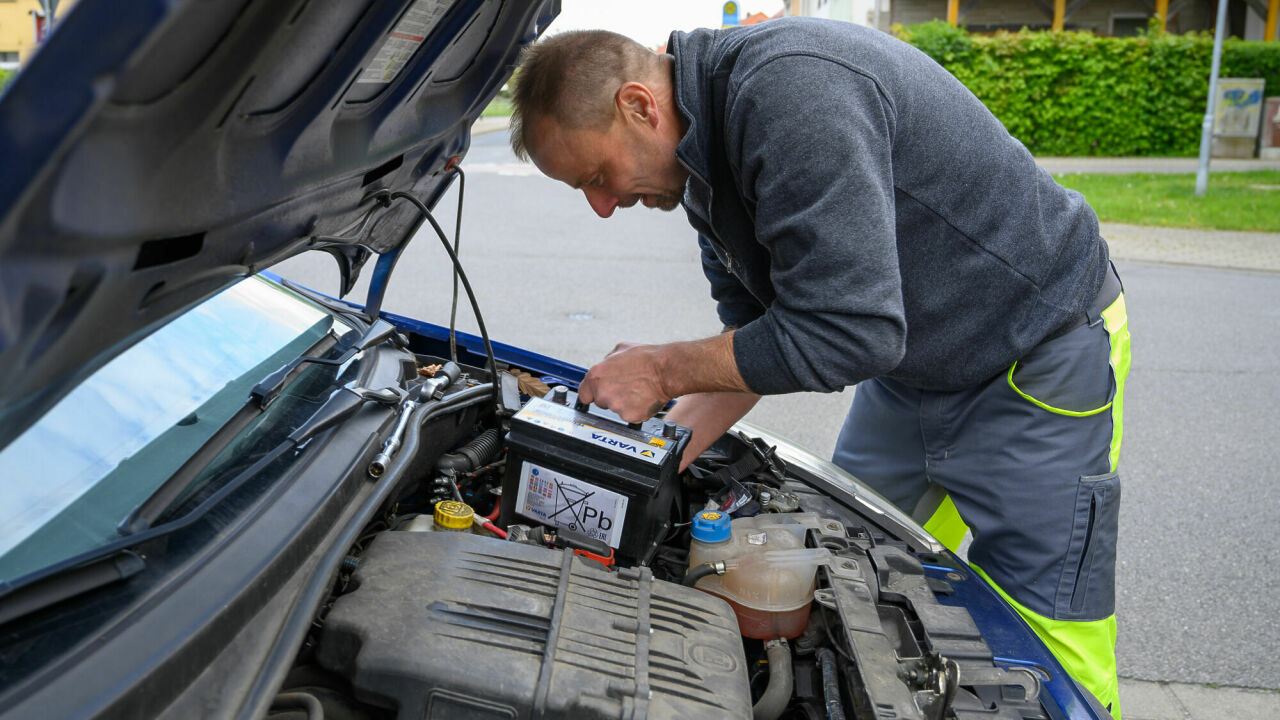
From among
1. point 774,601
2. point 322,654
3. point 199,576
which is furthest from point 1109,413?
point 199,576

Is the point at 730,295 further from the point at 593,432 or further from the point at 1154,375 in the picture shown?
the point at 1154,375

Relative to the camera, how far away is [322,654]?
1.23m

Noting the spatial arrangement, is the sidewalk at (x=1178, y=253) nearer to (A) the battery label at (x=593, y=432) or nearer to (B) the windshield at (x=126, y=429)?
(A) the battery label at (x=593, y=432)

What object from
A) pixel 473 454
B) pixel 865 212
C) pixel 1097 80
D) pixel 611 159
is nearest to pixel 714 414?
pixel 473 454

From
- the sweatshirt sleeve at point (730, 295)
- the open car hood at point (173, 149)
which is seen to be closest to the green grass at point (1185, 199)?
the sweatshirt sleeve at point (730, 295)

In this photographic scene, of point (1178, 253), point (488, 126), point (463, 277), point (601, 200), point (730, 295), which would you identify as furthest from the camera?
point (488, 126)

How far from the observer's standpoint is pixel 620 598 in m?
1.36

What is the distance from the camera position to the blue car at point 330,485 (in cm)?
86

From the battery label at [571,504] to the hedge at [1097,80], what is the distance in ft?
50.9

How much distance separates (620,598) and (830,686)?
0.38 m

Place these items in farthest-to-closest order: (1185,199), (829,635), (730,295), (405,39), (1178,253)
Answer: (1185,199) < (1178,253) < (730,295) < (829,635) < (405,39)

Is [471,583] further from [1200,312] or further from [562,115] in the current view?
[1200,312]

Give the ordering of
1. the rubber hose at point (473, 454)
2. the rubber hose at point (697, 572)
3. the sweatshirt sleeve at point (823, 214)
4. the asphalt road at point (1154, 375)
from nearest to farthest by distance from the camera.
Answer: the sweatshirt sleeve at point (823, 214)
the rubber hose at point (697, 572)
the rubber hose at point (473, 454)
the asphalt road at point (1154, 375)

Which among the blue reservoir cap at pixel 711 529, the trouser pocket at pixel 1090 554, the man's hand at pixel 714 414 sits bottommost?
the trouser pocket at pixel 1090 554
